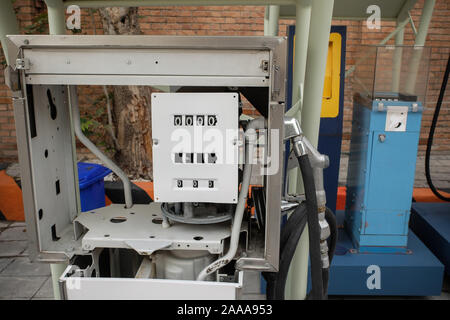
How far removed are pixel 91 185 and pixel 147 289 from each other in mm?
1807

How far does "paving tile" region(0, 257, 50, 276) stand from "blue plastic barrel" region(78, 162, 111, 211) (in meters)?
0.56

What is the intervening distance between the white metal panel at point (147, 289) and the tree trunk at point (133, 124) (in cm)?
261

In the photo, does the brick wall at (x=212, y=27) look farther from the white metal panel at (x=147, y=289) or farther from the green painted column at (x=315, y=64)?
the white metal panel at (x=147, y=289)

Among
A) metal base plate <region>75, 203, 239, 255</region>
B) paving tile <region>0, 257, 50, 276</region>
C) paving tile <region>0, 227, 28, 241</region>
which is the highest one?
metal base plate <region>75, 203, 239, 255</region>

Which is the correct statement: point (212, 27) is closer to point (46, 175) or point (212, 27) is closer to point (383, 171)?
point (383, 171)

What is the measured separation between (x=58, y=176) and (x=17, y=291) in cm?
154

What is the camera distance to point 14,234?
360 cm

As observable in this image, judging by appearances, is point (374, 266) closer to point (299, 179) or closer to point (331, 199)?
point (331, 199)

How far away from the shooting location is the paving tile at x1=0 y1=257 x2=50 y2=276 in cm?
296

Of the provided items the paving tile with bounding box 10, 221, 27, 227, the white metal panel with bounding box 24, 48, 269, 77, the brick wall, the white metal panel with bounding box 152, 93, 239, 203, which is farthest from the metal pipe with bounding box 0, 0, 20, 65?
the brick wall

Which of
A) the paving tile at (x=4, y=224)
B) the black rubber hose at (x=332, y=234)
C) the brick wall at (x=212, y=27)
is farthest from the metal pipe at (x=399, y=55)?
the paving tile at (x=4, y=224)

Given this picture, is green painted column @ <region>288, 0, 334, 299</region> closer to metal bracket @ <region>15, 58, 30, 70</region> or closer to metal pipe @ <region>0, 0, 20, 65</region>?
metal bracket @ <region>15, 58, 30, 70</region>
